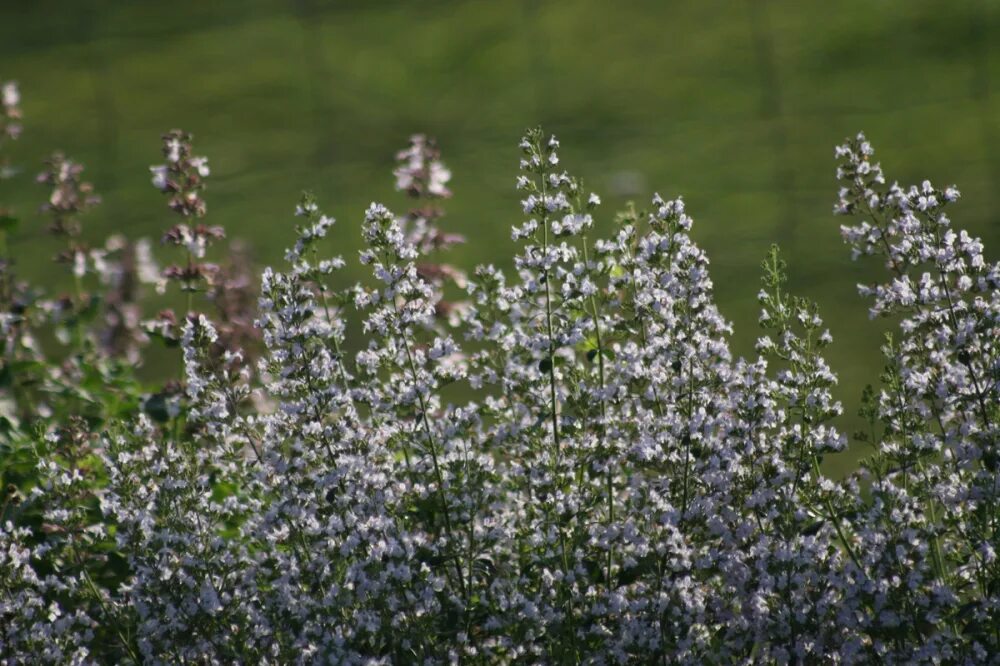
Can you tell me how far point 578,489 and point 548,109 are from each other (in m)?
4.10

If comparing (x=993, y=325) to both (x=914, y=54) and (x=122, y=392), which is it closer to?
(x=122, y=392)

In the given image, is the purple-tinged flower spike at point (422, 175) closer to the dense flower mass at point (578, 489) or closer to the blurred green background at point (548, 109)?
the dense flower mass at point (578, 489)

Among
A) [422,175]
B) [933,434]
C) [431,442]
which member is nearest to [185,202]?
[422,175]

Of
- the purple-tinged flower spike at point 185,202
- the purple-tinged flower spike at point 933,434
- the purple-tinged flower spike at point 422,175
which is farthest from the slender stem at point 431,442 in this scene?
the purple-tinged flower spike at point 422,175

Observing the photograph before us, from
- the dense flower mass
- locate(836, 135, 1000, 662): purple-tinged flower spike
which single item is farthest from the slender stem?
locate(836, 135, 1000, 662): purple-tinged flower spike

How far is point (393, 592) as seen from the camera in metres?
2.83

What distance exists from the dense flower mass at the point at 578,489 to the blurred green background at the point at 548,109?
126 inches

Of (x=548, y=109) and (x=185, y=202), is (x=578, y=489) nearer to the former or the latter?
(x=185, y=202)

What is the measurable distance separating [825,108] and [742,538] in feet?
13.8

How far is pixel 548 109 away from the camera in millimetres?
6754

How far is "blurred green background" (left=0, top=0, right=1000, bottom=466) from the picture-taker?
253 inches

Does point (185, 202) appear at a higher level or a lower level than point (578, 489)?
higher

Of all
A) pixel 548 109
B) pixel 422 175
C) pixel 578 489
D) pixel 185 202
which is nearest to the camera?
pixel 578 489

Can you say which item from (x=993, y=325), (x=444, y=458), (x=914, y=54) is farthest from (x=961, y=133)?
(x=444, y=458)
